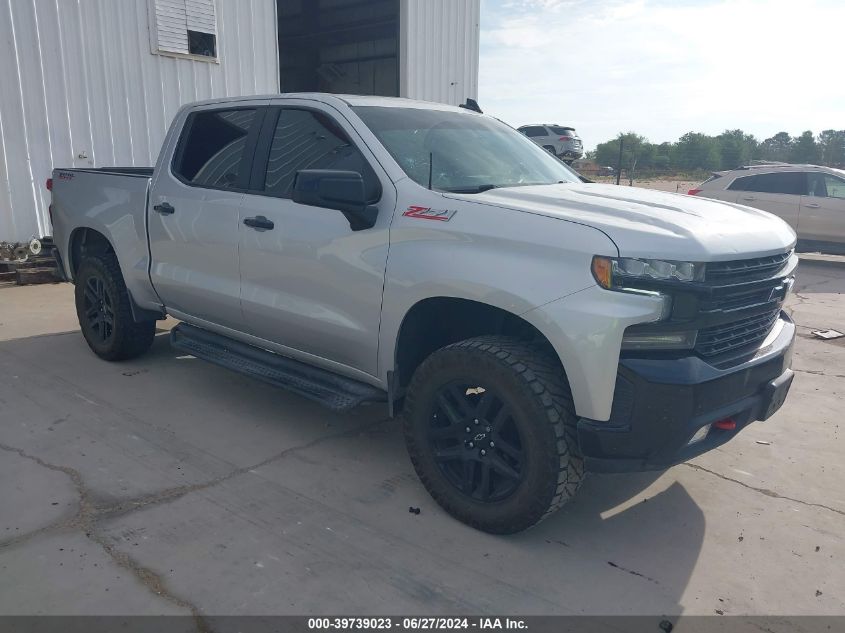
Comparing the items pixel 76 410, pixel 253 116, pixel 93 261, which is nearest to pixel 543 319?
pixel 253 116

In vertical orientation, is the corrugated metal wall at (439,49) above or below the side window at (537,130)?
above

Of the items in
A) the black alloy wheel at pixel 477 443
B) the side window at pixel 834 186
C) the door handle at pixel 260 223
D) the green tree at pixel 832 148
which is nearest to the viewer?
the black alloy wheel at pixel 477 443

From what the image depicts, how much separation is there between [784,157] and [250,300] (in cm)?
3503

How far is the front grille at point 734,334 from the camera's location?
109 inches

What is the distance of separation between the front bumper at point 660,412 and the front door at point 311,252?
1.25 m

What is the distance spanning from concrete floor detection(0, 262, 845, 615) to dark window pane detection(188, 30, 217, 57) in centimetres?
711

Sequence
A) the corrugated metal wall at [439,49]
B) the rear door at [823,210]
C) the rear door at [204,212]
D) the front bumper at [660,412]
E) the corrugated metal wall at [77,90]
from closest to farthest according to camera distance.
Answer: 1. the front bumper at [660,412]
2. the rear door at [204,212]
3. the corrugated metal wall at [77,90]
4. the rear door at [823,210]
5. the corrugated metal wall at [439,49]

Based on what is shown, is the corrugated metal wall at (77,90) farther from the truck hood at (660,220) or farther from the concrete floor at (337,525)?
the truck hood at (660,220)

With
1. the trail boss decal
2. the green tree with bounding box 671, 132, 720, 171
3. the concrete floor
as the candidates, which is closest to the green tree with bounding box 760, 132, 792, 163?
the green tree with bounding box 671, 132, 720, 171

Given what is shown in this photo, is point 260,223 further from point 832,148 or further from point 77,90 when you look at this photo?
point 832,148

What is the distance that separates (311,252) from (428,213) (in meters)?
0.78

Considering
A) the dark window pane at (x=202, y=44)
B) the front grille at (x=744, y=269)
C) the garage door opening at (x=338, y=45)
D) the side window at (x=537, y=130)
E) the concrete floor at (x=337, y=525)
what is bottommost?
the concrete floor at (x=337, y=525)

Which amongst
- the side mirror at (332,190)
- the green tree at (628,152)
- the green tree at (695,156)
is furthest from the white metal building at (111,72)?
the green tree at (695,156)

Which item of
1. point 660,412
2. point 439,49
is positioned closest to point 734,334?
point 660,412
